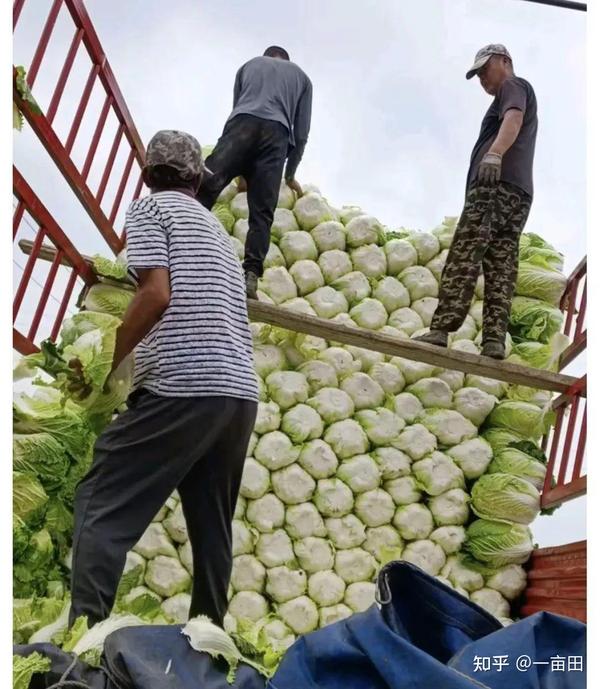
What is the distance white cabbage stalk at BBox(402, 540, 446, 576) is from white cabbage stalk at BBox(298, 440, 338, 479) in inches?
15.8

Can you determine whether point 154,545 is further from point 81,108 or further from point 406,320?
point 81,108

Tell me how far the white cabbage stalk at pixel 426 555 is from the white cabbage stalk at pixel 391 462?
0.26m

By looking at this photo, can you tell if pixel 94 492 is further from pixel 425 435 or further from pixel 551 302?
pixel 551 302

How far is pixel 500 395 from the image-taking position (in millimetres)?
3443

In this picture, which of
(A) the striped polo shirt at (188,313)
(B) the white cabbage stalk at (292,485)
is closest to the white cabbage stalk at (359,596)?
(B) the white cabbage stalk at (292,485)

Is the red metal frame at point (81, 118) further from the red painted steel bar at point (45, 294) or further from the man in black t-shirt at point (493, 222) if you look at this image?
the man in black t-shirt at point (493, 222)

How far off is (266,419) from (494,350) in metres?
0.91

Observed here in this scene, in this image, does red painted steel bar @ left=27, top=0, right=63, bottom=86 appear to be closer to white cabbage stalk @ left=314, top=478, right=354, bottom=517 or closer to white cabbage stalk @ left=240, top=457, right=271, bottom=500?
white cabbage stalk @ left=240, top=457, right=271, bottom=500

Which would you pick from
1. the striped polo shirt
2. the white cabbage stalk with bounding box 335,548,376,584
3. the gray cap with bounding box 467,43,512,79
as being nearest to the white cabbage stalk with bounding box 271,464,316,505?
the white cabbage stalk with bounding box 335,548,376,584

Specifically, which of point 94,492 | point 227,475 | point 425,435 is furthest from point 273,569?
point 94,492

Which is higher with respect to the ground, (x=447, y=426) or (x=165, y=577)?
(x=447, y=426)

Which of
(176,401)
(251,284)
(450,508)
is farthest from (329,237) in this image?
(176,401)

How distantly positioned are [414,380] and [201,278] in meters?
1.54

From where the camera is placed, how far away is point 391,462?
3.16 meters
